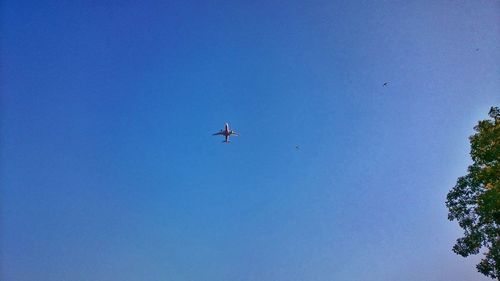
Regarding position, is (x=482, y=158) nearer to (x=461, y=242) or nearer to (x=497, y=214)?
(x=497, y=214)

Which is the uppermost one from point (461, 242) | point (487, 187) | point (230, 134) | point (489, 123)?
point (230, 134)

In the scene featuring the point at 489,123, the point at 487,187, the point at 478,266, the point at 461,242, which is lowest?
the point at 478,266

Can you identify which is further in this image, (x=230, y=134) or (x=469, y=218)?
(x=230, y=134)

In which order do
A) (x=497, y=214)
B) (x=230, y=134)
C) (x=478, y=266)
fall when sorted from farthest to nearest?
1. (x=230, y=134)
2. (x=478, y=266)
3. (x=497, y=214)

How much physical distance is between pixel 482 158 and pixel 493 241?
18.4 ft

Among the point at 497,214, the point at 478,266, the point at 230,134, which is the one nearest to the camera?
the point at 497,214

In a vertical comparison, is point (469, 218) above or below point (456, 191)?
below

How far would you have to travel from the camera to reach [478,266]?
26125mm

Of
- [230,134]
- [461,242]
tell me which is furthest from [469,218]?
[230,134]

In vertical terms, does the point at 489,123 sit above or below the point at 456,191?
above

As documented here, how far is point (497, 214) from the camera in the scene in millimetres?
24125

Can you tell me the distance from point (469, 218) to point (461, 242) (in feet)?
6.39

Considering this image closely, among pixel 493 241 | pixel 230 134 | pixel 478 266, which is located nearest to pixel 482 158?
pixel 493 241

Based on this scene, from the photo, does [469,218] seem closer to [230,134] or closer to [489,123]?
[489,123]
